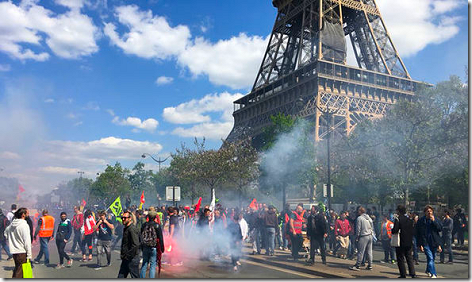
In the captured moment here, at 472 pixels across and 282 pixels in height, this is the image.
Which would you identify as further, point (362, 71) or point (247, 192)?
A: point (362, 71)

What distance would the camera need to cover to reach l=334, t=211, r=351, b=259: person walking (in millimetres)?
13359

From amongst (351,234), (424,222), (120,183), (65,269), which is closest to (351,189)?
(351,234)

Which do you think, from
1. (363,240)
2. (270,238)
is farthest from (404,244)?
(270,238)

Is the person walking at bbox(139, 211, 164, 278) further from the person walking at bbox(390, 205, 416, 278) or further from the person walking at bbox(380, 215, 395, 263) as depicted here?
the person walking at bbox(380, 215, 395, 263)

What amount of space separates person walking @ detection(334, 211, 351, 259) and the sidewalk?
370 mm

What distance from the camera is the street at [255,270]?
32.6 ft

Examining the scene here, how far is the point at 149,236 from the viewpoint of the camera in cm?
816

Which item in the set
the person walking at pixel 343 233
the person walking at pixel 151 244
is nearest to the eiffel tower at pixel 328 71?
the person walking at pixel 343 233

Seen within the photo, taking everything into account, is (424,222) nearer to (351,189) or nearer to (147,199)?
(351,189)

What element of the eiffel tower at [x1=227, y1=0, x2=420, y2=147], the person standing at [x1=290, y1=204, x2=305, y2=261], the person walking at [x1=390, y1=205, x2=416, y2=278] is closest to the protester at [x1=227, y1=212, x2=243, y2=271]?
the person standing at [x1=290, y1=204, x2=305, y2=261]

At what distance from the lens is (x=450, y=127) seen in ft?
67.6

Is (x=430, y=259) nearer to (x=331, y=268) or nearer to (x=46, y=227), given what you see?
(x=331, y=268)

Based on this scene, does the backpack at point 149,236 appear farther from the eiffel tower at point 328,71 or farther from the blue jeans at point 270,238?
the eiffel tower at point 328,71

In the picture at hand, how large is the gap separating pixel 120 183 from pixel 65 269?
60696mm
